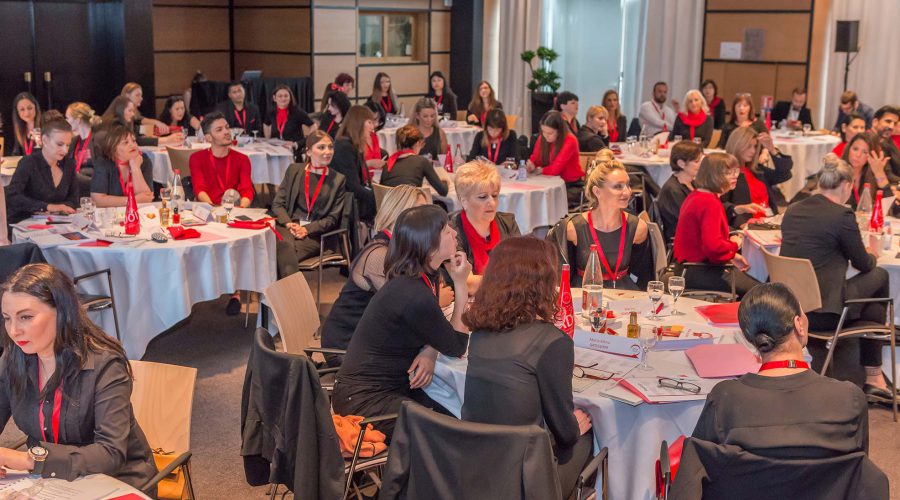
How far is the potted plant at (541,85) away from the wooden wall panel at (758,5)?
8.52 feet

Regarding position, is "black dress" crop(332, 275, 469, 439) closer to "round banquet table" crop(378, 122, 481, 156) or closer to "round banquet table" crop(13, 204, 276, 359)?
"round banquet table" crop(13, 204, 276, 359)

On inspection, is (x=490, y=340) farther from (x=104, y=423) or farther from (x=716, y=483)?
(x=104, y=423)

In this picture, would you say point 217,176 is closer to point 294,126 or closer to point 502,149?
point 502,149

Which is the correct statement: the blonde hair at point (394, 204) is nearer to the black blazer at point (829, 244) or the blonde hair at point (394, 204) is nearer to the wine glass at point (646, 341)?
the wine glass at point (646, 341)

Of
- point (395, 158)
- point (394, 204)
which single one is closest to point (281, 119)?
point (395, 158)

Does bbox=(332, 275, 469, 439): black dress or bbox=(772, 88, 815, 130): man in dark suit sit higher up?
bbox=(772, 88, 815, 130): man in dark suit

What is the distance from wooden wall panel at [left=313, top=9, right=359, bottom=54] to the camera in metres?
14.4

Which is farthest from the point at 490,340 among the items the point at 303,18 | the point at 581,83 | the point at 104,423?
the point at 581,83

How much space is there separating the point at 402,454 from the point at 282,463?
67cm

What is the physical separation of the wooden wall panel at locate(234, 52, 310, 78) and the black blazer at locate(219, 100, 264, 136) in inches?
135

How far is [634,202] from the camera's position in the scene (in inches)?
384

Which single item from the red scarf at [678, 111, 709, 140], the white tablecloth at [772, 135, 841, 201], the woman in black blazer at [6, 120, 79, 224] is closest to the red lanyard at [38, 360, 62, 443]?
the woman in black blazer at [6, 120, 79, 224]

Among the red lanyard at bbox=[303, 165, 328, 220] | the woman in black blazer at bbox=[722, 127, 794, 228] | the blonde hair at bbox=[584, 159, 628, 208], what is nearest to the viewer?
the blonde hair at bbox=[584, 159, 628, 208]

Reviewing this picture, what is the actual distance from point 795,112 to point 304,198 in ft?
26.7
